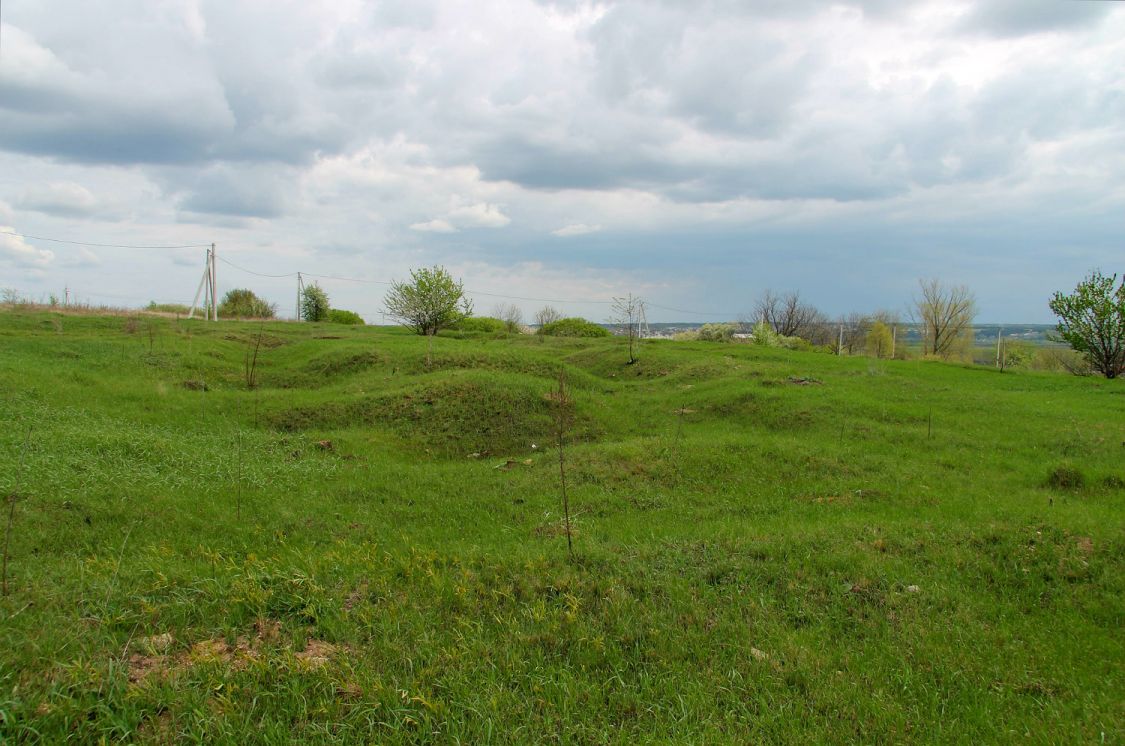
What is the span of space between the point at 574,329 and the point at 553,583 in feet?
121

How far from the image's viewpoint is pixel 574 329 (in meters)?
41.4

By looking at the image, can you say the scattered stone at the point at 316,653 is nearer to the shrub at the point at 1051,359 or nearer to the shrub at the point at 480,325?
the shrub at the point at 480,325

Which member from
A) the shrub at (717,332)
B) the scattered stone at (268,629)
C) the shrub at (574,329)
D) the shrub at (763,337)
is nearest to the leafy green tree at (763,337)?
the shrub at (763,337)

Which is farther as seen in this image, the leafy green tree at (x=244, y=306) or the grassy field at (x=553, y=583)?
the leafy green tree at (x=244, y=306)

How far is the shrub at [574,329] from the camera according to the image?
1612 inches

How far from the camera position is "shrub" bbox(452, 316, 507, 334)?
139 ft

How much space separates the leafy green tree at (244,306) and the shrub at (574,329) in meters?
21.0

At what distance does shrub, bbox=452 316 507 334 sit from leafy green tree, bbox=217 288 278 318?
14.8m

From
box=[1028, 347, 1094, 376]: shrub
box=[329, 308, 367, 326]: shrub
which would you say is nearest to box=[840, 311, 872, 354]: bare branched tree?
box=[1028, 347, 1094, 376]: shrub

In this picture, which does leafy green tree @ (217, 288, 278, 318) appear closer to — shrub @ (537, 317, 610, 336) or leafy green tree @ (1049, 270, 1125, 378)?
shrub @ (537, 317, 610, 336)

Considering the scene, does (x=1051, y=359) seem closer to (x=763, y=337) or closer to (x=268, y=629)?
(x=763, y=337)

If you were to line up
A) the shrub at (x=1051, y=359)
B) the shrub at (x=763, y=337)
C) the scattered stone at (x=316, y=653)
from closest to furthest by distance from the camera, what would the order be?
the scattered stone at (x=316, y=653) → the shrub at (x=763, y=337) → the shrub at (x=1051, y=359)

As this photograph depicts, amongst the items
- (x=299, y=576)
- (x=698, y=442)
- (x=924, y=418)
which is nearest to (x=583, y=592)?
(x=299, y=576)

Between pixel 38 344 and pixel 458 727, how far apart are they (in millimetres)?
20836
